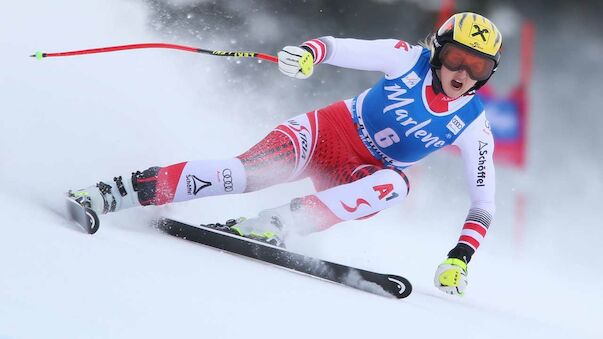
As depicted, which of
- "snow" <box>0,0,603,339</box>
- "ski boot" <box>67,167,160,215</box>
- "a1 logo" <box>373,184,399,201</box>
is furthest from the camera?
"a1 logo" <box>373,184,399,201</box>

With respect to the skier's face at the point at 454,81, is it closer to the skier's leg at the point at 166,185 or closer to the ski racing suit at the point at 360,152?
the ski racing suit at the point at 360,152

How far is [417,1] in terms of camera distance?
6066 millimetres

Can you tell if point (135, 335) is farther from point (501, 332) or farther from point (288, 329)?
point (501, 332)

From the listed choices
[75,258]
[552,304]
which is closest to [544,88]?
[552,304]

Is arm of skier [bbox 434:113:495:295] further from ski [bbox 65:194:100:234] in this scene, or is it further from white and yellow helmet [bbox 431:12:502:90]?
ski [bbox 65:194:100:234]

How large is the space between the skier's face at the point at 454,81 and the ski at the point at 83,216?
1.52m

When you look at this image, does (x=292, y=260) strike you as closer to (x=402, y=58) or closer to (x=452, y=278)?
(x=452, y=278)

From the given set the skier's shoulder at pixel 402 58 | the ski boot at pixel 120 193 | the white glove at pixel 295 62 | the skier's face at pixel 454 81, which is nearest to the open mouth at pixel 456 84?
the skier's face at pixel 454 81

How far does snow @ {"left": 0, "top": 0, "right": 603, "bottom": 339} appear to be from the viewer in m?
2.12

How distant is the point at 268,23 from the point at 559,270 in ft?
8.94

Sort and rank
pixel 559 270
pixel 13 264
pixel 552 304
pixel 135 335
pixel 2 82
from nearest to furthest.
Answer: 1. pixel 135 335
2. pixel 13 264
3. pixel 2 82
4. pixel 552 304
5. pixel 559 270

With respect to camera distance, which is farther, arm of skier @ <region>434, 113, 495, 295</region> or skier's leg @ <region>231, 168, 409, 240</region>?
arm of skier @ <region>434, 113, 495, 295</region>

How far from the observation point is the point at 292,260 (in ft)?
10.3

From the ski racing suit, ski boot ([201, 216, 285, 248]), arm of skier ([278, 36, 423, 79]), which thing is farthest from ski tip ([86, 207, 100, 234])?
arm of skier ([278, 36, 423, 79])
